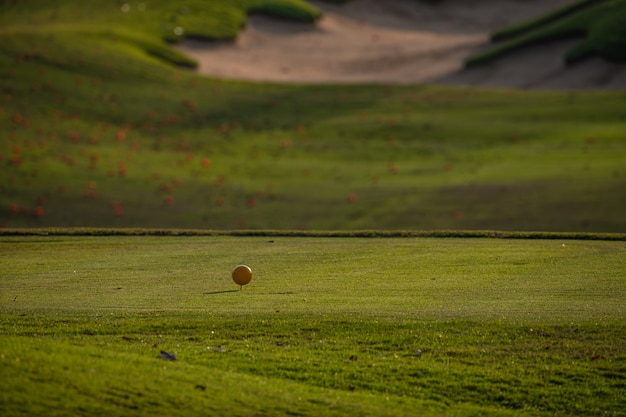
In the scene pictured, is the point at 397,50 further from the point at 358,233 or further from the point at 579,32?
the point at 358,233

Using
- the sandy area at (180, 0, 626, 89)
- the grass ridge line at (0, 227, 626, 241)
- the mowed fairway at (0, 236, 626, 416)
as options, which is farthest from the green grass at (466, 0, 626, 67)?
the mowed fairway at (0, 236, 626, 416)

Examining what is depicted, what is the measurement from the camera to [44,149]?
38.9 metres

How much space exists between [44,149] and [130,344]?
26.3 meters

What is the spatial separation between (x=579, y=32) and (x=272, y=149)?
18864 mm

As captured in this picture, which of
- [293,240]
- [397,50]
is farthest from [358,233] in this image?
[397,50]

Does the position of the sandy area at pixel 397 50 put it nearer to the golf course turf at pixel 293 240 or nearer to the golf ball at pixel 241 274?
the golf course turf at pixel 293 240

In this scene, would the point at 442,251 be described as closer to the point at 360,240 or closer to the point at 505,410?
the point at 360,240

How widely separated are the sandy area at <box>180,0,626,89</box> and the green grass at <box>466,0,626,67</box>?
0.46 meters

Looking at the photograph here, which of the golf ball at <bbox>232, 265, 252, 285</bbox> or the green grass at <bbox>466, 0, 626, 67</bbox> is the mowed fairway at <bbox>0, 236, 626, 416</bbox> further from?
the green grass at <bbox>466, 0, 626, 67</bbox>

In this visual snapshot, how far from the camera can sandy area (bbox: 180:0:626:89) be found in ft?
165

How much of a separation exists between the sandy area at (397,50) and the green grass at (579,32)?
0.46 m

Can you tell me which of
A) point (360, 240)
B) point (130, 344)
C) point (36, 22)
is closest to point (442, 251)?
point (360, 240)

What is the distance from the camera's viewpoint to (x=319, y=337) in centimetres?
1473

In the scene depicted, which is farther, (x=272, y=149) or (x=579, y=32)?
(x=579, y=32)
